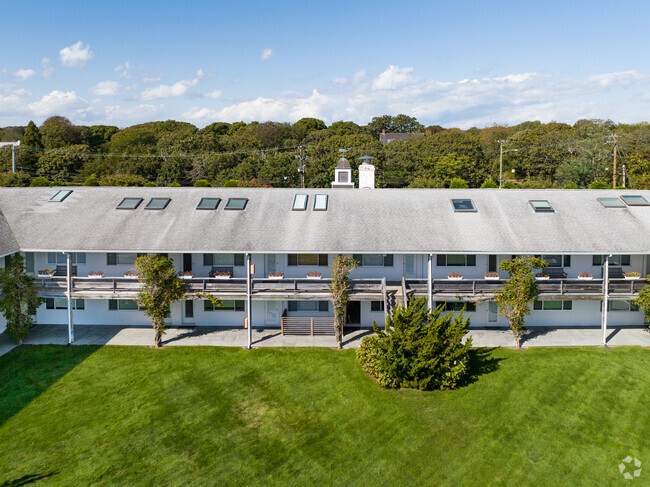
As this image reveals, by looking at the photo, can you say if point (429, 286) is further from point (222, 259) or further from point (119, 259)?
point (119, 259)

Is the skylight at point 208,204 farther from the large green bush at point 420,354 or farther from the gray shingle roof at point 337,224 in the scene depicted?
the large green bush at point 420,354

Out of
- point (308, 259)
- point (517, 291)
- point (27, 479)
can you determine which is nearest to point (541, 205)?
point (517, 291)

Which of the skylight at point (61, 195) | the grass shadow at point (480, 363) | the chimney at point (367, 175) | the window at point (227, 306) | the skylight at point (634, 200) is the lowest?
the grass shadow at point (480, 363)

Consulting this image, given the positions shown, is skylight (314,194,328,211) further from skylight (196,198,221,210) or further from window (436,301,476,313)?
window (436,301,476,313)

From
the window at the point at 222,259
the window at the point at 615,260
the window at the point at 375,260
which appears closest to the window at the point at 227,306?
the window at the point at 222,259

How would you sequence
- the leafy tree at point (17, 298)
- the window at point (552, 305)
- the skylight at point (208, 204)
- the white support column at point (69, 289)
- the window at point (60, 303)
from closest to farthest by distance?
the leafy tree at point (17, 298) < the white support column at point (69, 289) < the window at point (552, 305) < the window at point (60, 303) < the skylight at point (208, 204)

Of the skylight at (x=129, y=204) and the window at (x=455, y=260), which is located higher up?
the skylight at (x=129, y=204)
